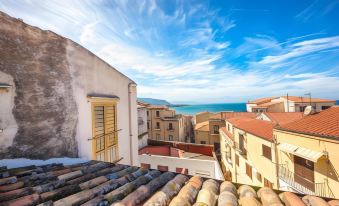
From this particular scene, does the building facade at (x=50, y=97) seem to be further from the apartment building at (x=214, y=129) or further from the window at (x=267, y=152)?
the apartment building at (x=214, y=129)

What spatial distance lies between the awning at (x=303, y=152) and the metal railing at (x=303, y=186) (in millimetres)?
1571

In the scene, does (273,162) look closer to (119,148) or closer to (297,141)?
(297,141)

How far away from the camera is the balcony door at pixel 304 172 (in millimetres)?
12195

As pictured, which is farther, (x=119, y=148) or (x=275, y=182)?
(x=275, y=182)

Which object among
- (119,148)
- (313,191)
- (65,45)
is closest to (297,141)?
(313,191)

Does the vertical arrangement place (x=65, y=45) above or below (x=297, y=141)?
above

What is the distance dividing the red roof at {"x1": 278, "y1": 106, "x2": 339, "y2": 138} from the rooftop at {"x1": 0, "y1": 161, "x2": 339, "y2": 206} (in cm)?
897

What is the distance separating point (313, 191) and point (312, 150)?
261 centimetres

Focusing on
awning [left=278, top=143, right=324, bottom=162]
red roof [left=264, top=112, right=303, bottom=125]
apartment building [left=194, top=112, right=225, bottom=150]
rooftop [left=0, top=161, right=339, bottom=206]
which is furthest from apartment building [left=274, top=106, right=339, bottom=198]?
apartment building [left=194, top=112, right=225, bottom=150]

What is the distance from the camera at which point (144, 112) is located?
35094mm

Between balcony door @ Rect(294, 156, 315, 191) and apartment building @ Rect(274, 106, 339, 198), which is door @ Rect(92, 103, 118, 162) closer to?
apartment building @ Rect(274, 106, 339, 198)

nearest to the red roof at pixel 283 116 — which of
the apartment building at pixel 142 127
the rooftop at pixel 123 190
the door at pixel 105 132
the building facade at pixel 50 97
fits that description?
the apartment building at pixel 142 127

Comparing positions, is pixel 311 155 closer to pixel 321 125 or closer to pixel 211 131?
pixel 321 125

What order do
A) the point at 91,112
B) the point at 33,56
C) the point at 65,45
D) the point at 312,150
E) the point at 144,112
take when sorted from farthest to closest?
the point at 144,112 → the point at 312,150 → the point at 91,112 → the point at 65,45 → the point at 33,56
